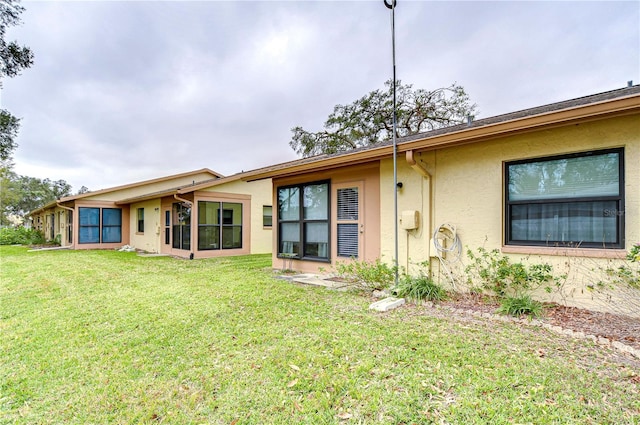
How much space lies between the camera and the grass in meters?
2.07

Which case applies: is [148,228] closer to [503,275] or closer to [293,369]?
[293,369]

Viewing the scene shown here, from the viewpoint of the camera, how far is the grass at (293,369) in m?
2.07

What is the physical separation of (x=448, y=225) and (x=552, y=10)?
6832 mm

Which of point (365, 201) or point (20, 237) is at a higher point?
point (365, 201)

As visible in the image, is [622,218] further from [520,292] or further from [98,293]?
[98,293]

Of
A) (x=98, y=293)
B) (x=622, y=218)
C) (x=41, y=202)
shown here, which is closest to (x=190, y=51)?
(x=98, y=293)

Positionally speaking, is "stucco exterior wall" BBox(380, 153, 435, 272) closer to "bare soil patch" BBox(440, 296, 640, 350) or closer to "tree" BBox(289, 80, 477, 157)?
"bare soil patch" BBox(440, 296, 640, 350)

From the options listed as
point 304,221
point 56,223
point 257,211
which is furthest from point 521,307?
point 56,223

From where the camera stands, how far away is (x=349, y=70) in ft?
42.0

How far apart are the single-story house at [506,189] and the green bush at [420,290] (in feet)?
1.48

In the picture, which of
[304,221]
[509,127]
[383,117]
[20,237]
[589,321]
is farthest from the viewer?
[20,237]

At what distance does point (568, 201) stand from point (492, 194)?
89 cm

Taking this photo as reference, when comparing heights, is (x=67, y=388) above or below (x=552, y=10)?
below

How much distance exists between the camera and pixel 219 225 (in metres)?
11.4
